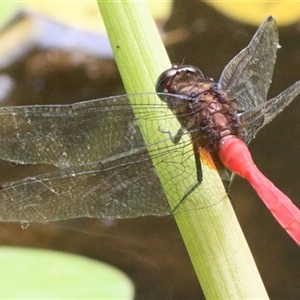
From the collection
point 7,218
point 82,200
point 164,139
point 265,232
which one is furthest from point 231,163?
point 265,232

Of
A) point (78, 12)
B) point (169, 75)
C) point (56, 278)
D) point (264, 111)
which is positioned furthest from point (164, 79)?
point (78, 12)

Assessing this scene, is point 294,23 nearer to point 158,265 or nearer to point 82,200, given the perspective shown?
point 158,265

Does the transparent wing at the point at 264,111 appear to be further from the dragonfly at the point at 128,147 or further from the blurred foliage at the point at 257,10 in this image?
the blurred foliage at the point at 257,10

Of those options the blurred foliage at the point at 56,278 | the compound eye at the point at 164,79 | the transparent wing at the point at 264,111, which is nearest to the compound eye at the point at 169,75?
the compound eye at the point at 164,79

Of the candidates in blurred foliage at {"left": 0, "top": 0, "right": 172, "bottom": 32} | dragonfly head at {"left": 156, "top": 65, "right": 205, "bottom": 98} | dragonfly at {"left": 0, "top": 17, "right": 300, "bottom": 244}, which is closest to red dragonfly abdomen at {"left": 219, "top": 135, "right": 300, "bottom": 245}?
dragonfly at {"left": 0, "top": 17, "right": 300, "bottom": 244}

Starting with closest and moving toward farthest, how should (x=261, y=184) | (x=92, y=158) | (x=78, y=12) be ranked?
(x=261, y=184) → (x=92, y=158) → (x=78, y=12)

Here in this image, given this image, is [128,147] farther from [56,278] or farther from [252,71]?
[56,278]

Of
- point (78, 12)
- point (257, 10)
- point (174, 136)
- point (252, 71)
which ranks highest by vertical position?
point (78, 12)
